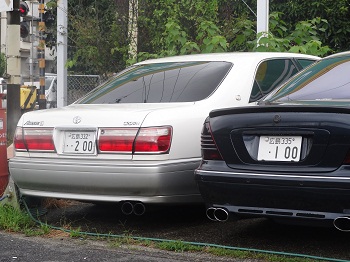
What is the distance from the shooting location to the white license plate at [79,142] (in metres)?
5.70

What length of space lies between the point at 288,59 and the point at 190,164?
1857 millimetres

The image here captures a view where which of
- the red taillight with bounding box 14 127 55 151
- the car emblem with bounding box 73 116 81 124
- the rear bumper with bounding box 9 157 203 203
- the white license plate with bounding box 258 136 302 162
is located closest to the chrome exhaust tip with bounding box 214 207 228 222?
the white license plate with bounding box 258 136 302 162

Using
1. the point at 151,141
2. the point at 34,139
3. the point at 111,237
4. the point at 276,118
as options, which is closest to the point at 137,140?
the point at 151,141

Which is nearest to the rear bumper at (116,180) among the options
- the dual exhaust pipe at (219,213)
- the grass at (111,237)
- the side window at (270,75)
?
the grass at (111,237)

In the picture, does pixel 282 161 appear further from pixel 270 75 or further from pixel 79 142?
pixel 270 75

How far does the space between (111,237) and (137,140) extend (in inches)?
A: 32.2

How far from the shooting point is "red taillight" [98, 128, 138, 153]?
18.2 ft

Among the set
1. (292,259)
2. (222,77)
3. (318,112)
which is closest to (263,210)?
(292,259)

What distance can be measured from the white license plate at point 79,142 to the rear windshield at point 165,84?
72 centimetres

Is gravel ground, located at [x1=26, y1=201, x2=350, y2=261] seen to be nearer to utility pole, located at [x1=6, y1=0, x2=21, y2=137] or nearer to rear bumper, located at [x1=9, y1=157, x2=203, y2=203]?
rear bumper, located at [x1=9, y1=157, x2=203, y2=203]

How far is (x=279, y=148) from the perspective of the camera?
4723 millimetres

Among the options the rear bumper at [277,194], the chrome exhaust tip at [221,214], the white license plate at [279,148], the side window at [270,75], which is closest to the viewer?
the rear bumper at [277,194]

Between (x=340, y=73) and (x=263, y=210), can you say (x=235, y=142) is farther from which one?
(x=340, y=73)

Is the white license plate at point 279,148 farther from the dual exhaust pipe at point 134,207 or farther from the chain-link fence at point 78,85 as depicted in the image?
the chain-link fence at point 78,85
